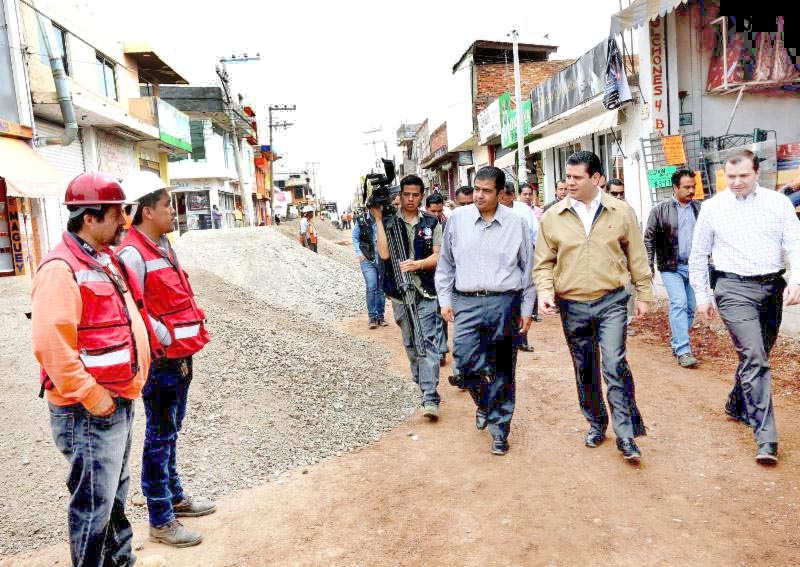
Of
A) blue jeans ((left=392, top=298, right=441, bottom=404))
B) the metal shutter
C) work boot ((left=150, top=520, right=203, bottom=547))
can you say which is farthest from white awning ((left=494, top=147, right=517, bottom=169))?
work boot ((left=150, top=520, right=203, bottom=547))

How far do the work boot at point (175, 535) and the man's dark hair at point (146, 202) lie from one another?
1665 mm

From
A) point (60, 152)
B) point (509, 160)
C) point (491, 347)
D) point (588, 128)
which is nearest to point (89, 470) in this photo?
point (491, 347)

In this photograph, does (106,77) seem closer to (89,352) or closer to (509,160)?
(509,160)

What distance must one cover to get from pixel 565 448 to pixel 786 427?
170cm

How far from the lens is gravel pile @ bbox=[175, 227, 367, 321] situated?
1306cm

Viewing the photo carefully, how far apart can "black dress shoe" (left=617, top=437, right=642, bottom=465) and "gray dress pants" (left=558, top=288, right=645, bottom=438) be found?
0.04 meters

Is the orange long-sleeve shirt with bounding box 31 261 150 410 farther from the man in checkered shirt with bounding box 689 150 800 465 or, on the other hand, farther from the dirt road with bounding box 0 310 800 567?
the man in checkered shirt with bounding box 689 150 800 465

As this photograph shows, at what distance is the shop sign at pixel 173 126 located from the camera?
909 inches

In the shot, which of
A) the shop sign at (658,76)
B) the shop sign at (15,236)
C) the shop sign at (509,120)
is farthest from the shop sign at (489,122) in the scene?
the shop sign at (15,236)

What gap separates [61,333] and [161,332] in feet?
2.91

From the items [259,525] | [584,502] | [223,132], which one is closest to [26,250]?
[259,525]

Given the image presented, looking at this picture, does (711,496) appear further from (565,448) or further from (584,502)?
(565,448)

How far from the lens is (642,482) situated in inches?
151

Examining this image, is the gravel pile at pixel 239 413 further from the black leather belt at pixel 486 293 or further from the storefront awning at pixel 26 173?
the storefront awning at pixel 26 173
